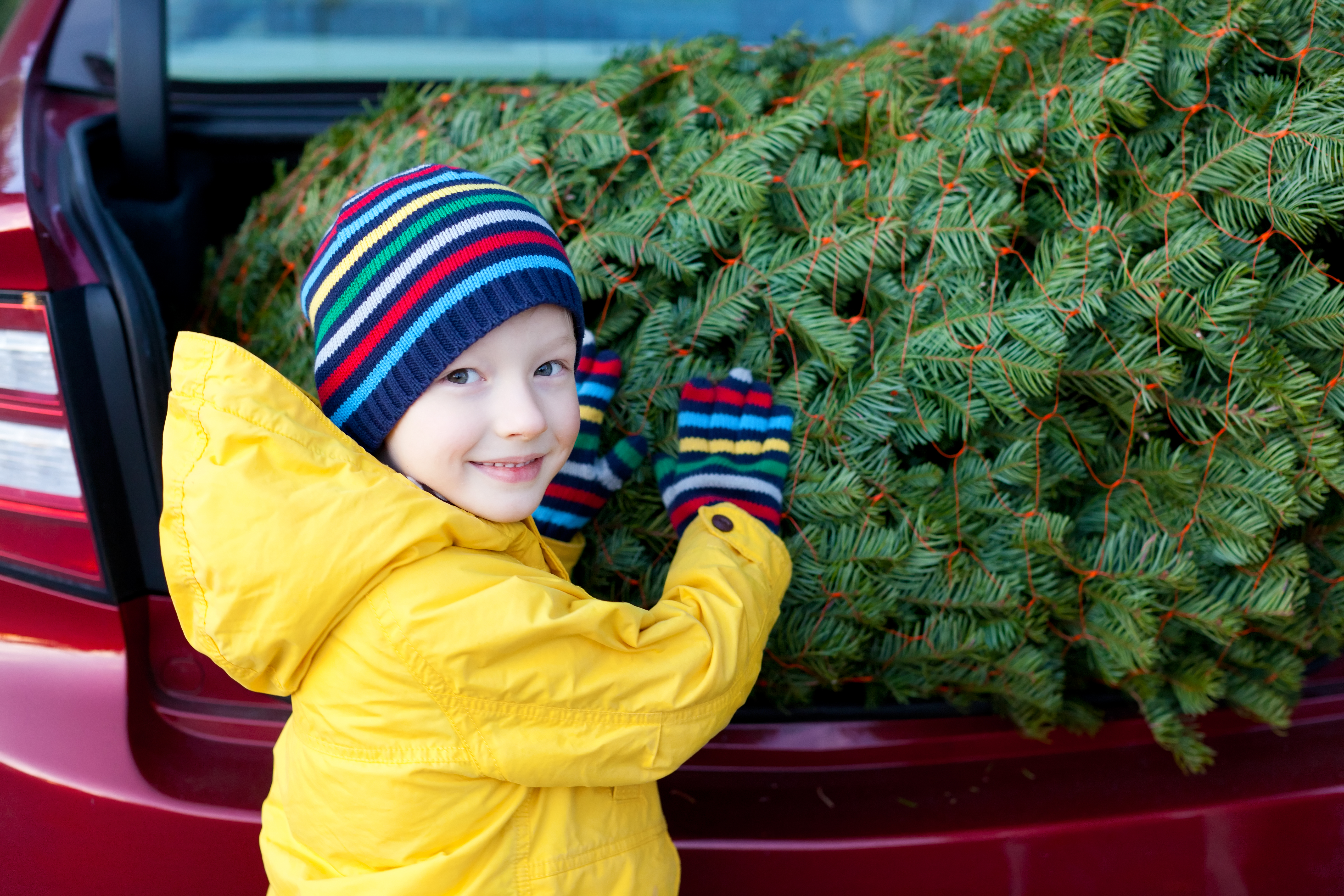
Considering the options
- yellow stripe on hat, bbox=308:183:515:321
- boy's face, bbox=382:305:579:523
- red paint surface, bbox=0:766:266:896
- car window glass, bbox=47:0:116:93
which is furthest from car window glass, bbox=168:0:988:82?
red paint surface, bbox=0:766:266:896

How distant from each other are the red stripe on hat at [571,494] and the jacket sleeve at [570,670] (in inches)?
10.3

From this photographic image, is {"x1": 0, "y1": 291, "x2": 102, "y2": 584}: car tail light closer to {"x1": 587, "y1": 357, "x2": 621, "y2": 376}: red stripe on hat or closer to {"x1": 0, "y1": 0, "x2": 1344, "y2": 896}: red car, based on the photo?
{"x1": 0, "y1": 0, "x2": 1344, "y2": 896}: red car

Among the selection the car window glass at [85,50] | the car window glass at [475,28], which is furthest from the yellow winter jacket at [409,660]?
the car window glass at [475,28]

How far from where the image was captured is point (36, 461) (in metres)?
1.28

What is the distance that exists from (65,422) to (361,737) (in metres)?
0.62

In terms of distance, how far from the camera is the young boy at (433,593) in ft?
3.12

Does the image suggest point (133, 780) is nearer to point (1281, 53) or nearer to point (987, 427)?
point (987, 427)

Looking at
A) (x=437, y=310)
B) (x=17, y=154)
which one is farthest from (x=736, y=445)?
(x=17, y=154)

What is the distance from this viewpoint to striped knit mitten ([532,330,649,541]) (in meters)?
1.34

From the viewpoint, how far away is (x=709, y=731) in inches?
42.9

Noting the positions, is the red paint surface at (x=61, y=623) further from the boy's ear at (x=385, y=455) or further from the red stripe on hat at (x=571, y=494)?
the red stripe on hat at (x=571, y=494)

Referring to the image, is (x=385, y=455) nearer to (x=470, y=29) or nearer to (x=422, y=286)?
(x=422, y=286)

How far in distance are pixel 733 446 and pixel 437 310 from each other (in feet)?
1.41

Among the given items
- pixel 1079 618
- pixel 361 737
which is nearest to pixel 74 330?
pixel 361 737
